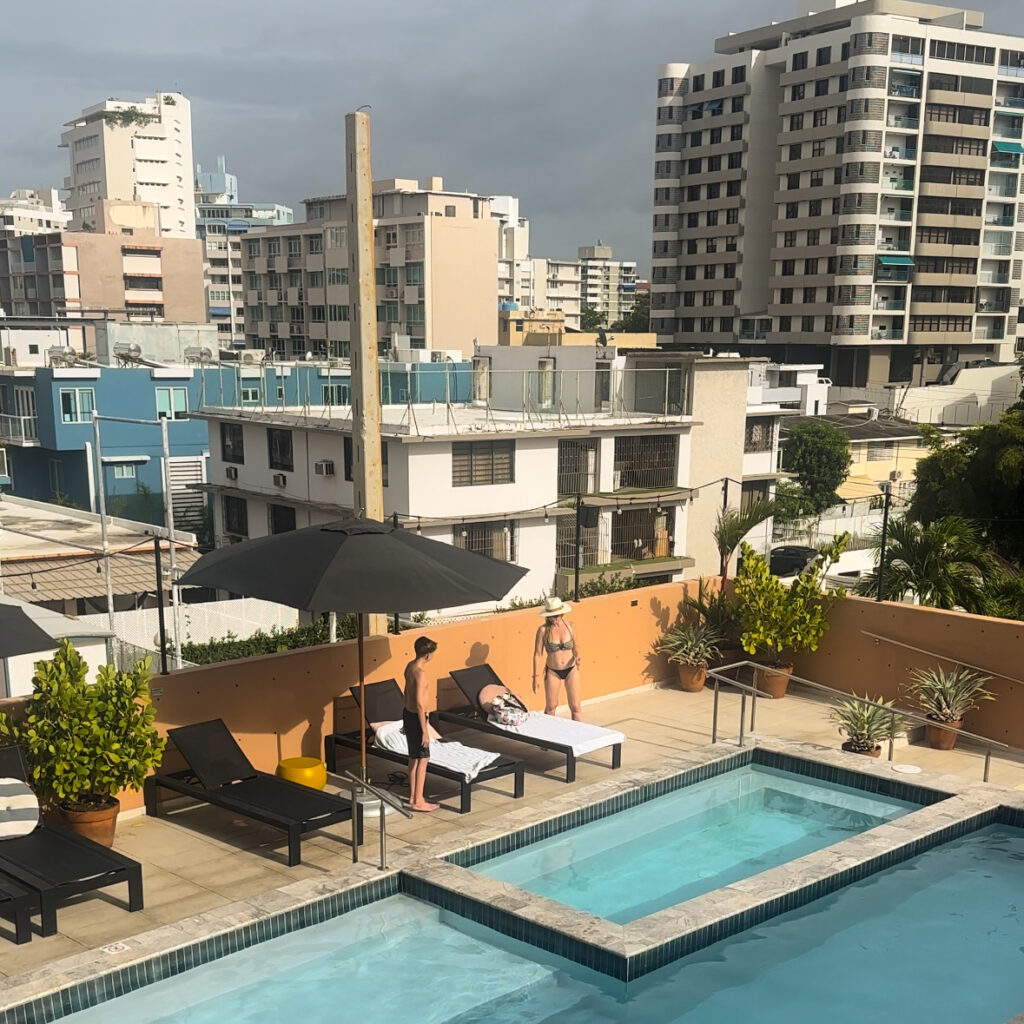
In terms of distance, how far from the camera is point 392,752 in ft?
36.4

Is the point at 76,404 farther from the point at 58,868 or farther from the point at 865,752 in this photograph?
the point at 58,868

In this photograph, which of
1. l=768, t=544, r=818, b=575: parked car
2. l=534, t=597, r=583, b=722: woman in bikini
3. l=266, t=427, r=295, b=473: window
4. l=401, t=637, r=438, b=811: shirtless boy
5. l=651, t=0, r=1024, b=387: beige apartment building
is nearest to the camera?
l=401, t=637, r=438, b=811: shirtless boy

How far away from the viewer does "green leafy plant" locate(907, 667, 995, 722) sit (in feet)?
43.5

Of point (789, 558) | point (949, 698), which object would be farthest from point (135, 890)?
point (789, 558)

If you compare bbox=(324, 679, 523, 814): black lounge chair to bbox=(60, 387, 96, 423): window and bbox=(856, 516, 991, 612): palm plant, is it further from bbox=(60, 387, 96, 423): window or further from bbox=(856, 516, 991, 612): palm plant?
bbox=(60, 387, 96, 423): window

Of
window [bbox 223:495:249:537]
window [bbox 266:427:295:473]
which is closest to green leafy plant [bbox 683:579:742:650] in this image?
window [bbox 266:427:295:473]

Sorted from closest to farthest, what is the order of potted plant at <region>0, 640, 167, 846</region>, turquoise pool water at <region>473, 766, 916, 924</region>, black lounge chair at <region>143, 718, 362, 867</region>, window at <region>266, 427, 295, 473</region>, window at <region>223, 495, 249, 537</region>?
potted plant at <region>0, 640, 167, 846</region>, black lounge chair at <region>143, 718, 362, 867</region>, turquoise pool water at <region>473, 766, 916, 924</region>, window at <region>266, 427, 295, 473</region>, window at <region>223, 495, 249, 537</region>

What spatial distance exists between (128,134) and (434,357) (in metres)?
116

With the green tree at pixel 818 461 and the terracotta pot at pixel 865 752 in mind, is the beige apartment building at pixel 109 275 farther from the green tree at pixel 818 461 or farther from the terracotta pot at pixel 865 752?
the terracotta pot at pixel 865 752

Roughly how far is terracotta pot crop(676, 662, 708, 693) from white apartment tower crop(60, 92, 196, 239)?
14612cm

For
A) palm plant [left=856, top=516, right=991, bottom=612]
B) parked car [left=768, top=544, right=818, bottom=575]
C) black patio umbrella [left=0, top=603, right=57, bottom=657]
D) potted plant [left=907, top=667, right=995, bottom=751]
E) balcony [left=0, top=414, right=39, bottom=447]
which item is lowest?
parked car [left=768, top=544, right=818, bottom=575]

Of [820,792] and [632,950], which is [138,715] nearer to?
[632,950]

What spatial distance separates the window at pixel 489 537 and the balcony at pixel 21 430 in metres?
24.9

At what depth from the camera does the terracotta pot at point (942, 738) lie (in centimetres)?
1320
